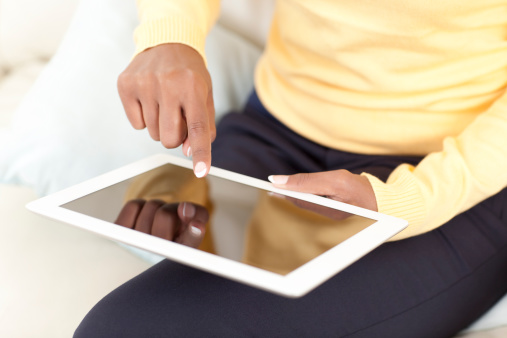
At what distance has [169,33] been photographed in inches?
26.0

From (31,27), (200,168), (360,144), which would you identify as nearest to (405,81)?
(360,144)

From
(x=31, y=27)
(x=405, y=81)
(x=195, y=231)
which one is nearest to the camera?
(x=195, y=231)

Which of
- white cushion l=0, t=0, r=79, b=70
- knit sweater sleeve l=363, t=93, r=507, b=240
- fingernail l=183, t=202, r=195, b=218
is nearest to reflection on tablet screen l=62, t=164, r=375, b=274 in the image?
fingernail l=183, t=202, r=195, b=218

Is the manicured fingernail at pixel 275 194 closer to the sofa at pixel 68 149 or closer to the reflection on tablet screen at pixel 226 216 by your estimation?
the reflection on tablet screen at pixel 226 216

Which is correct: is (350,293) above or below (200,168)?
below

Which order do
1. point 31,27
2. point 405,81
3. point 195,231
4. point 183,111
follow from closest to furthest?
point 195,231
point 183,111
point 405,81
point 31,27

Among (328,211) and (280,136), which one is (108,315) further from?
(280,136)

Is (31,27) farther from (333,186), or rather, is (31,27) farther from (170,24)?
(333,186)

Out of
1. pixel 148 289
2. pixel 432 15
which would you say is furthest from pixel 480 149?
pixel 148 289

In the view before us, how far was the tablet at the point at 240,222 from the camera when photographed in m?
0.42

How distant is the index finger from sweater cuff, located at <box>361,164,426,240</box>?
0.58ft

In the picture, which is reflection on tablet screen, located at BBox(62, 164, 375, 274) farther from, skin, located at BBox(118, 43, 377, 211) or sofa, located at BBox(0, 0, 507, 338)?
sofa, located at BBox(0, 0, 507, 338)

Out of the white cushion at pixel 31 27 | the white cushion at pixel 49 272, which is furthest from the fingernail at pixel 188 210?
the white cushion at pixel 31 27

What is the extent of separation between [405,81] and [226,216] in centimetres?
32
